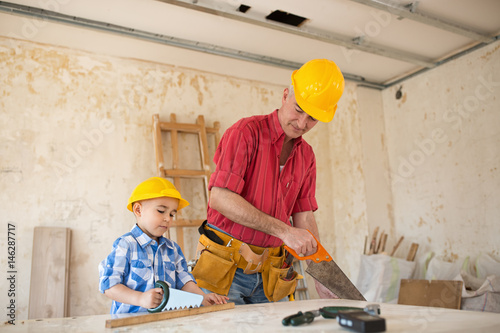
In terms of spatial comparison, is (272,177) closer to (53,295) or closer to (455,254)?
(53,295)

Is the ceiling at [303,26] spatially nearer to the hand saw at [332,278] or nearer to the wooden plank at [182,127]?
the wooden plank at [182,127]

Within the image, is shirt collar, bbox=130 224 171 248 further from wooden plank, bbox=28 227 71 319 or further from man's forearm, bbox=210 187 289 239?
wooden plank, bbox=28 227 71 319

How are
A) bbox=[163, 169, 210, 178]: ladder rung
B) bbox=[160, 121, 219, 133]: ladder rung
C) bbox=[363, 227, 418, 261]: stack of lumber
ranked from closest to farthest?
bbox=[163, 169, 210, 178]: ladder rung, bbox=[160, 121, 219, 133]: ladder rung, bbox=[363, 227, 418, 261]: stack of lumber

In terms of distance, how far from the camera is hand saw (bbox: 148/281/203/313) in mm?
1422

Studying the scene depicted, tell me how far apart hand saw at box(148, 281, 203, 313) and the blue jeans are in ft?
1.78

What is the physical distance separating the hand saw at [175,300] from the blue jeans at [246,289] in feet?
1.78

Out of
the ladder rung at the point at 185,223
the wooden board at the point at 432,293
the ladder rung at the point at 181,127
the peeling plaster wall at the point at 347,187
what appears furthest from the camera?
the peeling plaster wall at the point at 347,187

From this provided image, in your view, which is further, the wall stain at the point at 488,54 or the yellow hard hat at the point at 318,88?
the wall stain at the point at 488,54

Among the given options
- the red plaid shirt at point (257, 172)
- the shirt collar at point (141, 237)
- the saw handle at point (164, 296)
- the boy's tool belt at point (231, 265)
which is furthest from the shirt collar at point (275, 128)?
the saw handle at point (164, 296)

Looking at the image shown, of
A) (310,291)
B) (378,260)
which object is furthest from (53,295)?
(378,260)

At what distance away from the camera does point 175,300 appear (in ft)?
4.78

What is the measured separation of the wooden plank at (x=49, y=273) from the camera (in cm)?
341

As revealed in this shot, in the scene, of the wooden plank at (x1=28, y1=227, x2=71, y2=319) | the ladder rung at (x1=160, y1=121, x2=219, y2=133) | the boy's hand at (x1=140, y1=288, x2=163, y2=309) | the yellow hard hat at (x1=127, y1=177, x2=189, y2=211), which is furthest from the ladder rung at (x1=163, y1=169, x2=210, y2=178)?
the boy's hand at (x1=140, y1=288, x2=163, y2=309)

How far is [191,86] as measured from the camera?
4488mm
